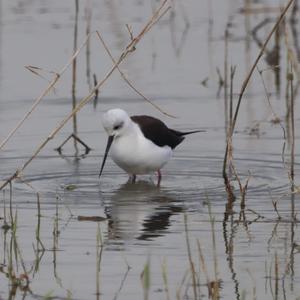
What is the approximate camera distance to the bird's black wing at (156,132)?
9773 millimetres

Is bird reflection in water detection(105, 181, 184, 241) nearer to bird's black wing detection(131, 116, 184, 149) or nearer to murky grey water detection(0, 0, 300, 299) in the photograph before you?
murky grey water detection(0, 0, 300, 299)

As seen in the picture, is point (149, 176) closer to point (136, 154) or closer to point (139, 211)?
point (136, 154)

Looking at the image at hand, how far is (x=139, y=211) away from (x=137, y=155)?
4.24ft

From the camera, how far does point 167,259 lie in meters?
6.92

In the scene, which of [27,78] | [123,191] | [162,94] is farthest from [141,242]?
[27,78]

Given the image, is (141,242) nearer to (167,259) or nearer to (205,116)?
(167,259)

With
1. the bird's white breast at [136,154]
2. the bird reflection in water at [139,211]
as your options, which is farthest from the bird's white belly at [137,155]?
the bird reflection in water at [139,211]

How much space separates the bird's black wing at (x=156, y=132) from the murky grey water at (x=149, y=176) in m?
0.26

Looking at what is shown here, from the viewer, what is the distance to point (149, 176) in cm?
1016

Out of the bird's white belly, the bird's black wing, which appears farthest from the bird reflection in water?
the bird's black wing

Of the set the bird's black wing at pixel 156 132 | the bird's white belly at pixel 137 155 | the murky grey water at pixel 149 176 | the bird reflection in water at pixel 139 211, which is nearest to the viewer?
the murky grey water at pixel 149 176

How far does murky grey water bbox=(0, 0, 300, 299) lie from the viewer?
660 cm

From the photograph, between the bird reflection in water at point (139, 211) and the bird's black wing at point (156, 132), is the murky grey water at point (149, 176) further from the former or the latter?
the bird's black wing at point (156, 132)

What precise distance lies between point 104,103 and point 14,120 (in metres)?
1.08
